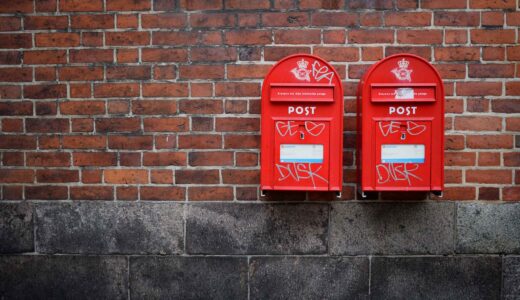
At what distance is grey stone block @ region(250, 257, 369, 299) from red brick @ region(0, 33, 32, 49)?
7.56 ft

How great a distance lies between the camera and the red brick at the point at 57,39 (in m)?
2.87

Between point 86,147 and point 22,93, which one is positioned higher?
point 22,93

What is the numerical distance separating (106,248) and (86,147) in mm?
763

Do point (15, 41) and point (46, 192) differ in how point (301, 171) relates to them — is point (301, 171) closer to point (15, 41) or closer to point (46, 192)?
point (46, 192)

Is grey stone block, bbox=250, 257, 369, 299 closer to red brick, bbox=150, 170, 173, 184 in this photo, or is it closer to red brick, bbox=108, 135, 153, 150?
red brick, bbox=150, 170, 173, 184

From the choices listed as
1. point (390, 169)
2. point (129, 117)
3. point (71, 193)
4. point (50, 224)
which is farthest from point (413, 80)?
point (50, 224)

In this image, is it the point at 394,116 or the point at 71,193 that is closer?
the point at 394,116

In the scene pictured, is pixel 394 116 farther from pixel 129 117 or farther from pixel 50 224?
pixel 50 224

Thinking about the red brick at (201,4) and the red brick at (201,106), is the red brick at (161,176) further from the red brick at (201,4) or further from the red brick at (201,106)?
the red brick at (201,4)

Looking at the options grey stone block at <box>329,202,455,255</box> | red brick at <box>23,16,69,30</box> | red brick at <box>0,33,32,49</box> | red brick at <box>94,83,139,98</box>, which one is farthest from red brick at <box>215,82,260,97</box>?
red brick at <box>0,33,32,49</box>

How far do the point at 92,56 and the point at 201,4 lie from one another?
89cm

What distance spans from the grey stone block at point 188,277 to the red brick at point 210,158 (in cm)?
70

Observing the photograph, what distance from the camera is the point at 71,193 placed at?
2.90 meters

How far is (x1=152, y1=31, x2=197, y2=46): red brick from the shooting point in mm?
2826
